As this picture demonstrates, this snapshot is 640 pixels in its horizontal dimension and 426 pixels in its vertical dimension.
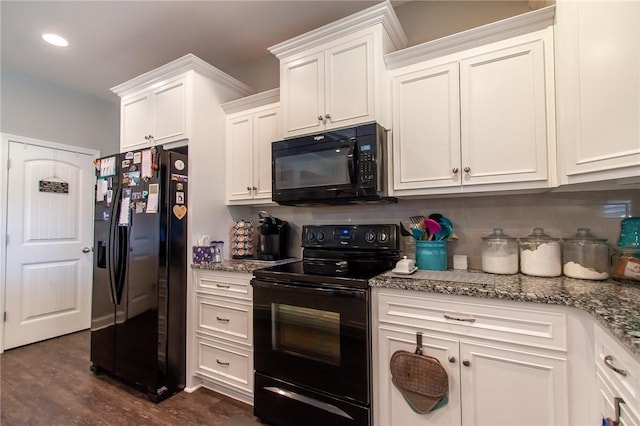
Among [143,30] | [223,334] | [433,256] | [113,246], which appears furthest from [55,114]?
[433,256]

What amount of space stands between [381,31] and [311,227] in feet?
4.36

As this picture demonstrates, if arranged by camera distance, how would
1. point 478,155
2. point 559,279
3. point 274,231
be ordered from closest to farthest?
point 559,279, point 478,155, point 274,231

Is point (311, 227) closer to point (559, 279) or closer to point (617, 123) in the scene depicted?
point (559, 279)

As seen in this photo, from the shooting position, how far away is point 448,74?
5.67 feet

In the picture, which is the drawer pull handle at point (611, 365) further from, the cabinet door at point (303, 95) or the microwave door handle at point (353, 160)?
the cabinet door at point (303, 95)

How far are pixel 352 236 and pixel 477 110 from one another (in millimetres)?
1035

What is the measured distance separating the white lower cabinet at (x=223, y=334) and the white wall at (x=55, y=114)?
2.59 meters

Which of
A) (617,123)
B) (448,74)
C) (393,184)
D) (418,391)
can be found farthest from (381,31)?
(418,391)

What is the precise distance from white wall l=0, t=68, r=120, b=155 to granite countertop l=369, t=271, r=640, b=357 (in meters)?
3.81

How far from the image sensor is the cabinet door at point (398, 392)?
1.37 m

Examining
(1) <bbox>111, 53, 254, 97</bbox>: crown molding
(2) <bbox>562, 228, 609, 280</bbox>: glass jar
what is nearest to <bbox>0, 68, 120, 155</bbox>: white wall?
(1) <bbox>111, 53, 254, 97</bbox>: crown molding

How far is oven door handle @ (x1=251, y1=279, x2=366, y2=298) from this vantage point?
1527 millimetres

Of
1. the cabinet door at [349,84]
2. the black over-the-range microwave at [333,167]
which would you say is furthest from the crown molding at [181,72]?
the cabinet door at [349,84]

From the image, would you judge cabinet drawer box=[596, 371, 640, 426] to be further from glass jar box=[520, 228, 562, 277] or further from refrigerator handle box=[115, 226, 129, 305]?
refrigerator handle box=[115, 226, 129, 305]
